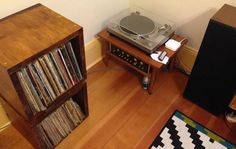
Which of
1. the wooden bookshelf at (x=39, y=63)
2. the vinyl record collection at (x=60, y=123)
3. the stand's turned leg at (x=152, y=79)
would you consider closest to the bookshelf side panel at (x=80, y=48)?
the wooden bookshelf at (x=39, y=63)

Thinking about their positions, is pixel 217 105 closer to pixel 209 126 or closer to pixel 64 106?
pixel 209 126

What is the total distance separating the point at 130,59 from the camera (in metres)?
1.57

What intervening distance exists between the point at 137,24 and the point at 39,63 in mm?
764

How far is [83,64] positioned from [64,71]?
105mm

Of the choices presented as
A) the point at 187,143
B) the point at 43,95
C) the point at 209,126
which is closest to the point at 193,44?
the point at 209,126

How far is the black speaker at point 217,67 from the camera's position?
3.86ft

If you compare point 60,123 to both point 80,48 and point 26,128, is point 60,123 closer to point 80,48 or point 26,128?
point 26,128

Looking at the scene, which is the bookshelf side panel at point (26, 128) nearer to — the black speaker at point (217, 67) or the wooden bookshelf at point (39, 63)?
the wooden bookshelf at point (39, 63)

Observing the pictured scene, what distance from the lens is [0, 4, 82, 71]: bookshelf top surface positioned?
2.87ft

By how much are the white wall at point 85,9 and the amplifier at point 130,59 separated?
0.65ft

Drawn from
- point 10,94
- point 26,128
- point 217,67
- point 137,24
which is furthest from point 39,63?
point 217,67

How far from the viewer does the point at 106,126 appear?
56.1 inches

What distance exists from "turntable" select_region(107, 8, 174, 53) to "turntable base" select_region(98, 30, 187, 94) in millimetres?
39

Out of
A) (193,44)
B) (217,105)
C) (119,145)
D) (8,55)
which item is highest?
(8,55)
